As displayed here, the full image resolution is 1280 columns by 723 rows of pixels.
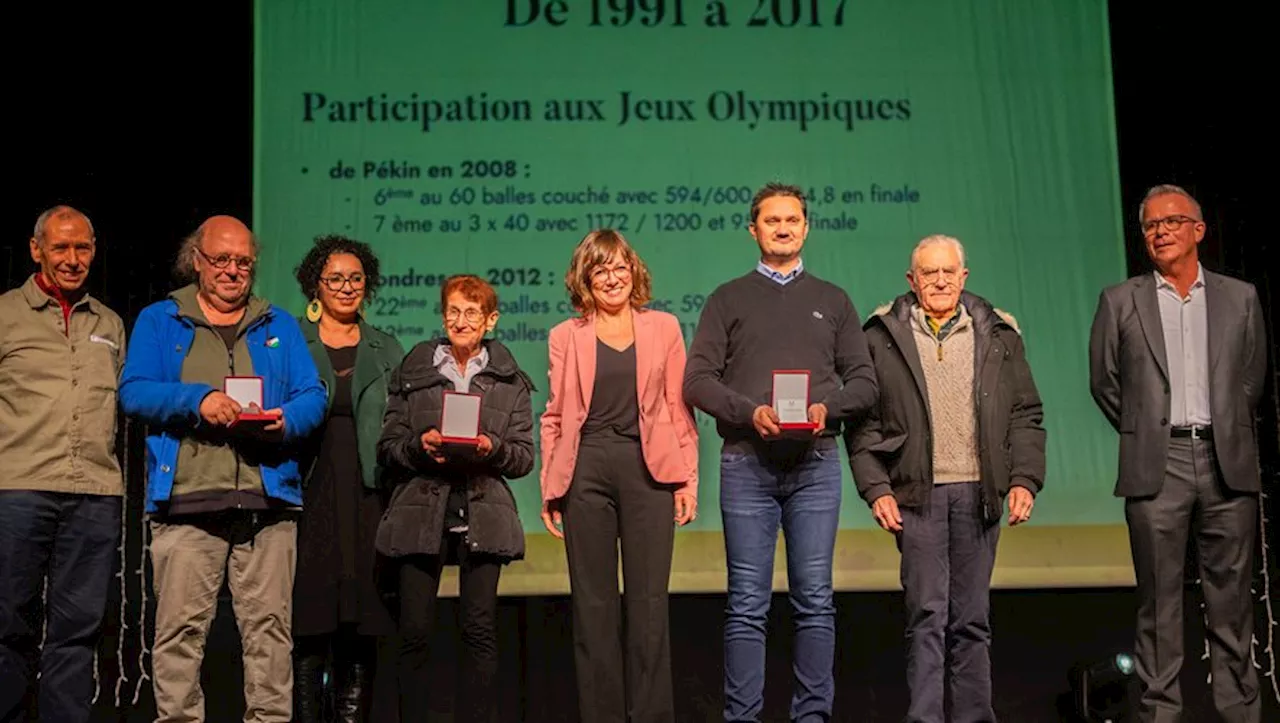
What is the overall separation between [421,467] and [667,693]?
0.95m

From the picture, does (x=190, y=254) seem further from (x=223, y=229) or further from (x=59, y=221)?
(x=59, y=221)

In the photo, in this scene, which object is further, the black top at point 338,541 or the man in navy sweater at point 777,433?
the black top at point 338,541

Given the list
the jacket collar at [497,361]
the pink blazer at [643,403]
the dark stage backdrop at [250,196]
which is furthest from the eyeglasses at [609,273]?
the dark stage backdrop at [250,196]

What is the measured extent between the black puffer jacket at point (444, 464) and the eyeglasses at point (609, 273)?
14.3 inches

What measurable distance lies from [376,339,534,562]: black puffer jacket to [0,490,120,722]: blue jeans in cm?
81

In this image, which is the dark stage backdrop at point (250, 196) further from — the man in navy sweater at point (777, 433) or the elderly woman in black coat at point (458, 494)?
the man in navy sweater at point (777, 433)

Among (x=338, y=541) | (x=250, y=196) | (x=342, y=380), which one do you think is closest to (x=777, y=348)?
(x=342, y=380)

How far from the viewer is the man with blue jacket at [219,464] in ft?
10.6

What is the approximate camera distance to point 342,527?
376 cm

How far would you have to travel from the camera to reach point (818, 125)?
16.3ft

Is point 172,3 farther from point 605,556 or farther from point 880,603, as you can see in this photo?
point 880,603

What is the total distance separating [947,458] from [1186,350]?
32.2 inches

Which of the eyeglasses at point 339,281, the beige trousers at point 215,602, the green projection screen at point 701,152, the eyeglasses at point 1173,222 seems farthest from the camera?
the green projection screen at point 701,152

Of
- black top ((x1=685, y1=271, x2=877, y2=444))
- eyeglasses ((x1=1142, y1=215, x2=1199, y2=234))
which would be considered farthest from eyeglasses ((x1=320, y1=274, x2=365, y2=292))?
eyeglasses ((x1=1142, y1=215, x2=1199, y2=234))
